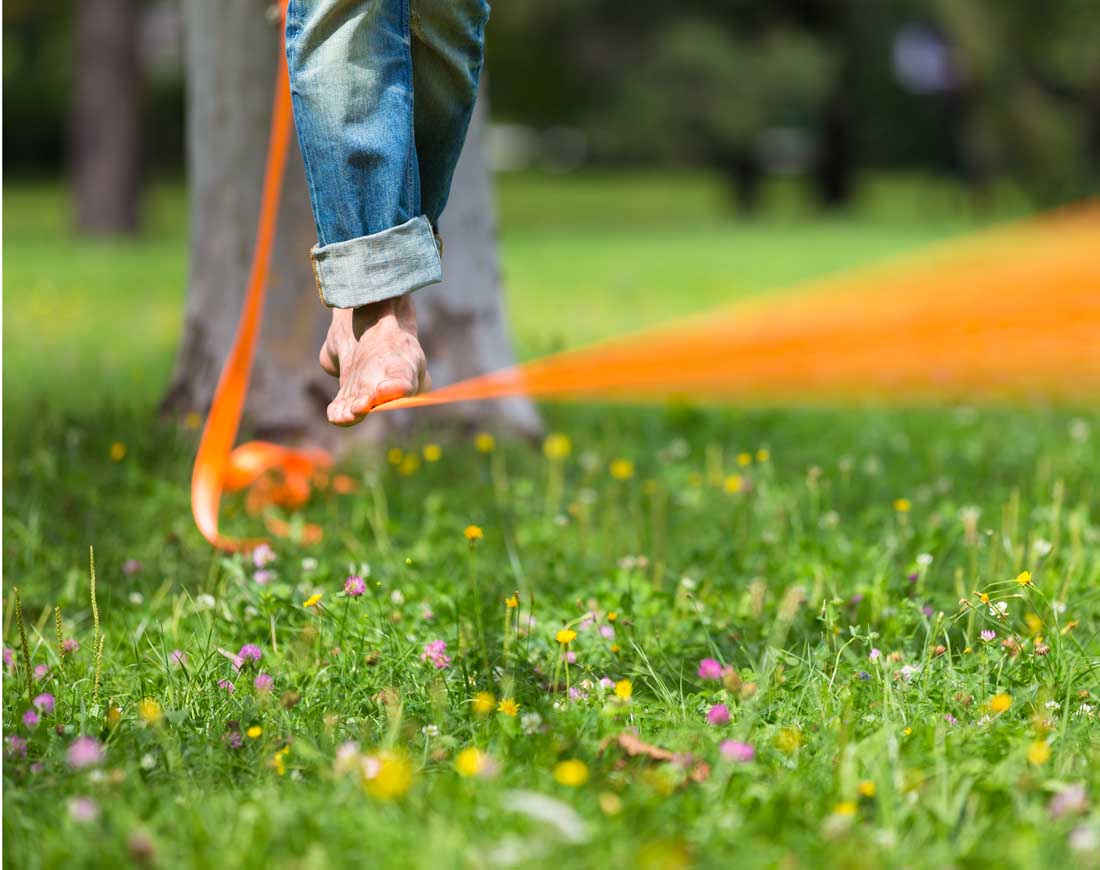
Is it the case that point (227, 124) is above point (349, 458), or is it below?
above

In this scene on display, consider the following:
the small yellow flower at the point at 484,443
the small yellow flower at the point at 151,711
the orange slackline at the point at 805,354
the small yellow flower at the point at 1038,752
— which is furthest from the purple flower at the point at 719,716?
the small yellow flower at the point at 484,443

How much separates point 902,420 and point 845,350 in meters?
2.51

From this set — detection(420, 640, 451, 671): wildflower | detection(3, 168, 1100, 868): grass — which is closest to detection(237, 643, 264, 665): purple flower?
detection(3, 168, 1100, 868): grass

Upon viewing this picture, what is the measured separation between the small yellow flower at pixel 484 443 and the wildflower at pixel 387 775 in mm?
1900

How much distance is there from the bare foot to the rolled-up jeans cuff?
0.05 m

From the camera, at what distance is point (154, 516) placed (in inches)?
137

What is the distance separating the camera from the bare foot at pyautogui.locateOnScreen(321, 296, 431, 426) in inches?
85.5

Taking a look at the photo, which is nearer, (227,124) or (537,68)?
(227,124)

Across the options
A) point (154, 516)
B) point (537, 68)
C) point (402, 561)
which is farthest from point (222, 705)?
point (537, 68)

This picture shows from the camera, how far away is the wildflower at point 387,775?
1558mm

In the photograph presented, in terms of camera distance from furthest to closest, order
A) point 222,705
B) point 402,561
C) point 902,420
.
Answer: point 902,420 → point 402,561 → point 222,705

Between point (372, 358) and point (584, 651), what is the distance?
65cm

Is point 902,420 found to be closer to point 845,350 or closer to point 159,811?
point 845,350

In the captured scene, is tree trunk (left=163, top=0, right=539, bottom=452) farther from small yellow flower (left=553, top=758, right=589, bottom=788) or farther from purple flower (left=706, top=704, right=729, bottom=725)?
small yellow flower (left=553, top=758, right=589, bottom=788)
